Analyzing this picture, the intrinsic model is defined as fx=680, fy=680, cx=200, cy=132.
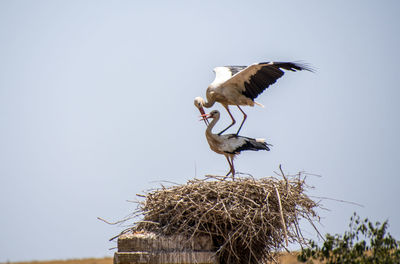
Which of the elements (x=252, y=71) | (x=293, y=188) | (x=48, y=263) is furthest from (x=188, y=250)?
(x=48, y=263)

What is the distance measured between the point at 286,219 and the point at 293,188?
1.82ft

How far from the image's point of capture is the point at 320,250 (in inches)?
304

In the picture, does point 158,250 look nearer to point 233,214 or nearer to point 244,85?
point 233,214

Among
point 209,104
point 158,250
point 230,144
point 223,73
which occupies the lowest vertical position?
point 158,250

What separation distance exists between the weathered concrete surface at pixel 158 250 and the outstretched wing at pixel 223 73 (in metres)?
3.01

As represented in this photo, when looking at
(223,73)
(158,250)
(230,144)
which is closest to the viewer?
(158,250)

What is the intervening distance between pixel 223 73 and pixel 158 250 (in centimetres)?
375

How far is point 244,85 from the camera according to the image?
1004 centimetres

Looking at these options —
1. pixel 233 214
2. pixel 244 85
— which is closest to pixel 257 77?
pixel 244 85

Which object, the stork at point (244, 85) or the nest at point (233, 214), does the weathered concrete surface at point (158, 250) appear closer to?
the nest at point (233, 214)

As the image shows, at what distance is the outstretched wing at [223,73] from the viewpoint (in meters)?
10.3

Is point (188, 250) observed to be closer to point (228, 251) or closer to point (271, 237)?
point (228, 251)

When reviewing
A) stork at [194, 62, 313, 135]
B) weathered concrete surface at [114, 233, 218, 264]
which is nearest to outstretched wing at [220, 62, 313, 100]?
stork at [194, 62, 313, 135]

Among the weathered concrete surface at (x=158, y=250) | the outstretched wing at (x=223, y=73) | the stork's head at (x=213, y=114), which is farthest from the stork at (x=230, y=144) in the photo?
the weathered concrete surface at (x=158, y=250)
